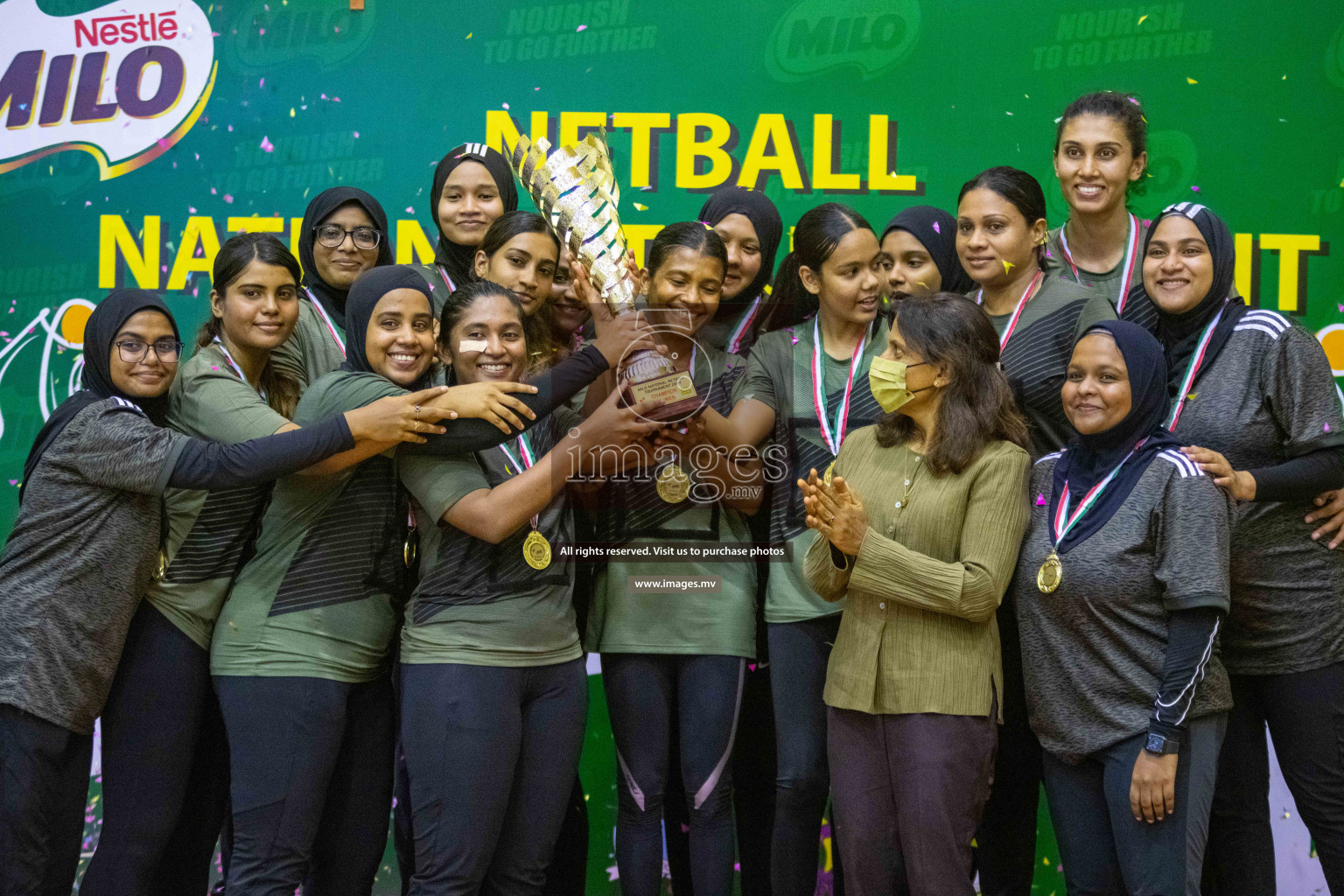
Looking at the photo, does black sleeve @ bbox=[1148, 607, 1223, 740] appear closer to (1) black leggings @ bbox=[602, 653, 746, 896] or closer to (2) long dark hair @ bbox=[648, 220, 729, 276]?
(1) black leggings @ bbox=[602, 653, 746, 896]

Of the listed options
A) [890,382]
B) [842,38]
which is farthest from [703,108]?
[890,382]

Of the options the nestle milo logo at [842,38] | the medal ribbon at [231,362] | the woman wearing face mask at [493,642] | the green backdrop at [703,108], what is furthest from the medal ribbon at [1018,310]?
the medal ribbon at [231,362]

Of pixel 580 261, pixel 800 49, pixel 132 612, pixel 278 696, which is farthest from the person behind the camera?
pixel 800 49

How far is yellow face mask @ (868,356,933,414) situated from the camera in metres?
2.20

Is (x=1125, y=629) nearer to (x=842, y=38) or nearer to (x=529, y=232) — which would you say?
(x=529, y=232)

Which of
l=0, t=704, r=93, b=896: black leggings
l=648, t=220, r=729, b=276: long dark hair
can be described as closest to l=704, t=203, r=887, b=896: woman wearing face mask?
l=648, t=220, r=729, b=276: long dark hair

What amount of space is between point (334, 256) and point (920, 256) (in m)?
1.59

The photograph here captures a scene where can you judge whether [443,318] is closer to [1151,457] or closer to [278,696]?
[278,696]

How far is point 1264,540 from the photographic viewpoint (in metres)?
2.39

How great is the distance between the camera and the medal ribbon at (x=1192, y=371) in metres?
2.41

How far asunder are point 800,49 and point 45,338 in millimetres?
2823

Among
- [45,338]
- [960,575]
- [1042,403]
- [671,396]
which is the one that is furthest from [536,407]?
[45,338]

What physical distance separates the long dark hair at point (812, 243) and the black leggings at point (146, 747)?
1.69m

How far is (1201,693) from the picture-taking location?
6.71 feet
